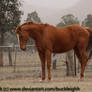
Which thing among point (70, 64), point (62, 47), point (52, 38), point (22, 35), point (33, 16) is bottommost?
point (70, 64)

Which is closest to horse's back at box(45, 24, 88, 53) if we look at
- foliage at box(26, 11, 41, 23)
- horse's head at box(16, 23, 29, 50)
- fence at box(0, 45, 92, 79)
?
horse's head at box(16, 23, 29, 50)

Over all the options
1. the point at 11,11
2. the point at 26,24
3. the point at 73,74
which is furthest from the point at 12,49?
the point at 11,11

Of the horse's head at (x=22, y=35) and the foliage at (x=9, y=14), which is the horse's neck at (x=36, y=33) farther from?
the foliage at (x=9, y=14)

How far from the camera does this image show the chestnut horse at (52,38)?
7.07m

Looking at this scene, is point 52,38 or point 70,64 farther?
point 70,64

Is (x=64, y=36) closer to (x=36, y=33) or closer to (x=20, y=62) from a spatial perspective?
(x=36, y=33)

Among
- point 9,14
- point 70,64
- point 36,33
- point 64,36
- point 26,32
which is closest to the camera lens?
point 26,32

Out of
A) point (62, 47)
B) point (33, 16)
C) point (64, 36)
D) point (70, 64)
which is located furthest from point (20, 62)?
point (33, 16)

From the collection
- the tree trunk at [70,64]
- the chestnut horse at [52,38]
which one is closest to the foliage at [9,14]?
the tree trunk at [70,64]

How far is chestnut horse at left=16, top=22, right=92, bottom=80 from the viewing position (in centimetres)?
707

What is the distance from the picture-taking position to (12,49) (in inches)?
459

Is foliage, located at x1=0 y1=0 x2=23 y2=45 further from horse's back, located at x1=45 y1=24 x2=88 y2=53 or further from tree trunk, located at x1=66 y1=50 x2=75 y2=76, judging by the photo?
horse's back, located at x1=45 y1=24 x2=88 y2=53

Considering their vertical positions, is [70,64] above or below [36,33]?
below

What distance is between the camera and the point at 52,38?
23.6ft
